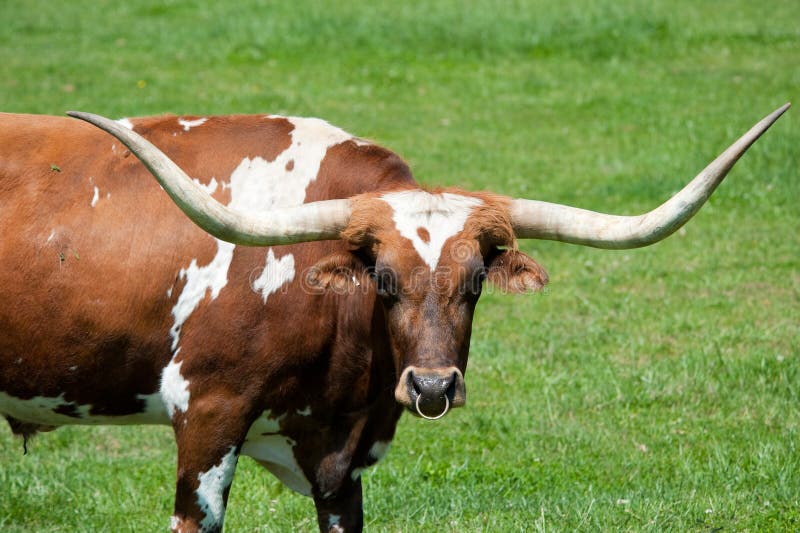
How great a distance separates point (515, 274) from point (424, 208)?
0.52 m

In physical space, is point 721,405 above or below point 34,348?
below

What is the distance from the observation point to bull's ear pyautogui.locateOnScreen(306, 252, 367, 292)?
507 centimetres

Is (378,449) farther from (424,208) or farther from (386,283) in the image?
(424,208)

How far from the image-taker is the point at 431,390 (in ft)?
15.1

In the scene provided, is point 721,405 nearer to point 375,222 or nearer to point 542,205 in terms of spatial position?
point 542,205

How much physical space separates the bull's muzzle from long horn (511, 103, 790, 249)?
0.87 m

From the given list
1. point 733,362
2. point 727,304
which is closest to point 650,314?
point 727,304

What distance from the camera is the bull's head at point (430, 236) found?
470cm

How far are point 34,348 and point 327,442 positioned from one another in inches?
57.6

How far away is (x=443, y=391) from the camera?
462cm

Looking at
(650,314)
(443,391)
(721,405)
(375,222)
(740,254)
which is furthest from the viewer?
(740,254)

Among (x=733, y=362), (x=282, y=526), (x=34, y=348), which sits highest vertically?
(x=34, y=348)

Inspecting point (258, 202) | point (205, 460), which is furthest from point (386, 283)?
point (205, 460)

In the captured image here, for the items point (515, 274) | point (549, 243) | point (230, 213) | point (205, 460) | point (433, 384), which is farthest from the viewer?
point (549, 243)
